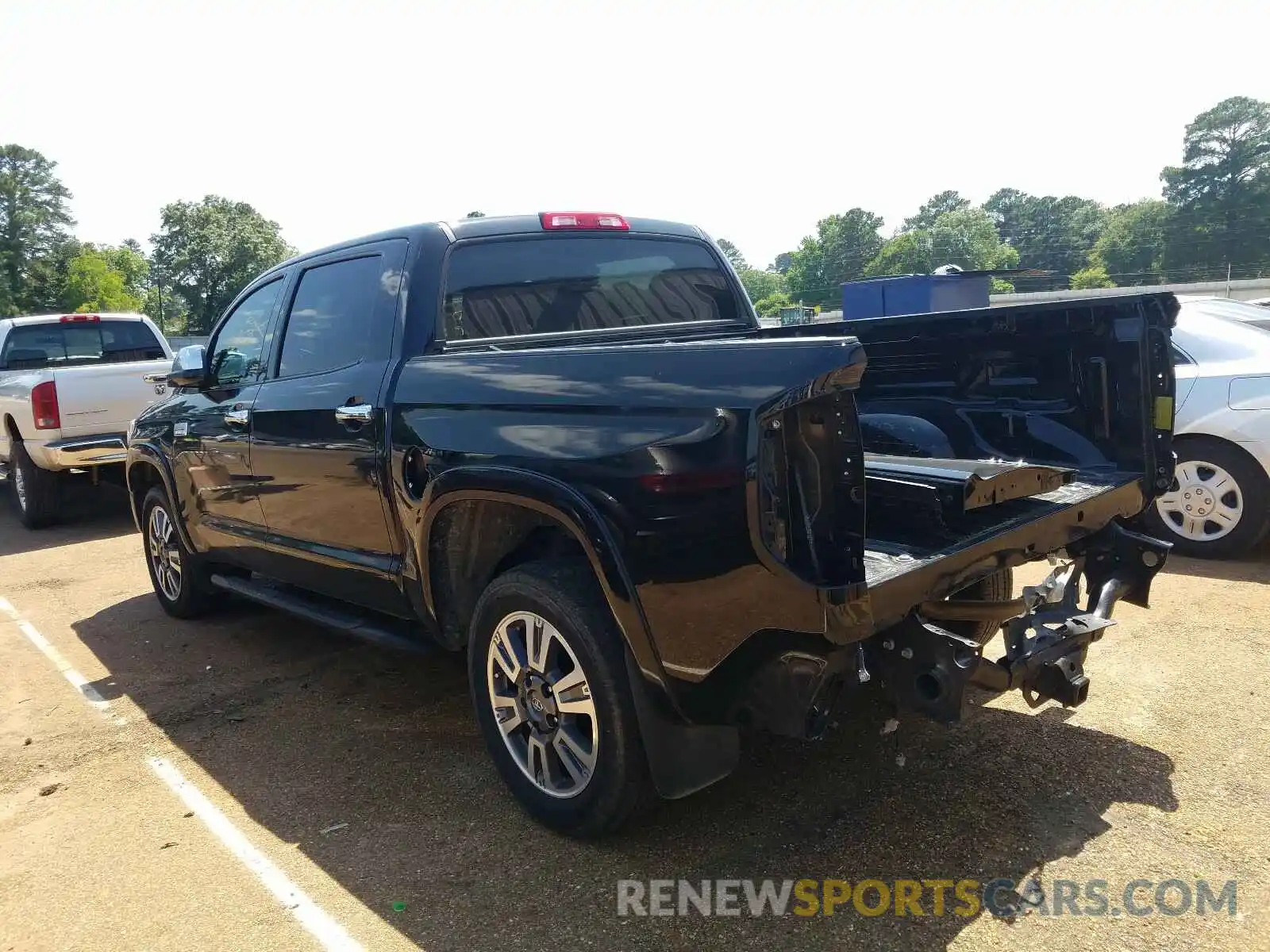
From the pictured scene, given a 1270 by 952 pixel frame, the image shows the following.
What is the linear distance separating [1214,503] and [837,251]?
106778 mm

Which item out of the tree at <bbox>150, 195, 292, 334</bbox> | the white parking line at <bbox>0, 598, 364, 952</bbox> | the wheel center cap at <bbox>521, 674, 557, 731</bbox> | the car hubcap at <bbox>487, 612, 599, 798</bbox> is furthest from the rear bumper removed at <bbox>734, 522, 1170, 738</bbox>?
the tree at <bbox>150, 195, 292, 334</bbox>

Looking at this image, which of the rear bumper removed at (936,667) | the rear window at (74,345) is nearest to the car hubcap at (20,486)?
the rear window at (74,345)

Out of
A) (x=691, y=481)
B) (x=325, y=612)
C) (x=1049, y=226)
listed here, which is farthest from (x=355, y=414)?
(x=1049, y=226)

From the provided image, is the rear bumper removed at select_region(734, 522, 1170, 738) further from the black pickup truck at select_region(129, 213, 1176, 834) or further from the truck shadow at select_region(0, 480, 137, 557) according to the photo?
the truck shadow at select_region(0, 480, 137, 557)

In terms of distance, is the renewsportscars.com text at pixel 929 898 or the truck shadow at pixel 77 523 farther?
the truck shadow at pixel 77 523

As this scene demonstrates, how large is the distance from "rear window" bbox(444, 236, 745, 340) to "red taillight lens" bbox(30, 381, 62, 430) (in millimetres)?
6957

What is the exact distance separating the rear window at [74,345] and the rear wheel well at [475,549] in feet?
27.0

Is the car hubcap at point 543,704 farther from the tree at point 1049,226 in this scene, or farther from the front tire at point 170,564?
the tree at point 1049,226

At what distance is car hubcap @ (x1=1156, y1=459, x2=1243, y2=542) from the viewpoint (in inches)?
219

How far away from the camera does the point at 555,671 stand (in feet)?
9.60

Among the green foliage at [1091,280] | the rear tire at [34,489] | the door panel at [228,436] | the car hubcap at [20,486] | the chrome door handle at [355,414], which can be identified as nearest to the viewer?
the chrome door handle at [355,414]

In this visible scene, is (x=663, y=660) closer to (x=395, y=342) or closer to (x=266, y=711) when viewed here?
(x=395, y=342)

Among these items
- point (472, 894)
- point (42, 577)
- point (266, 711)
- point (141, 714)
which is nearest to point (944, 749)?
point (472, 894)

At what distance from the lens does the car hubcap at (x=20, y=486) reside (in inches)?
367
